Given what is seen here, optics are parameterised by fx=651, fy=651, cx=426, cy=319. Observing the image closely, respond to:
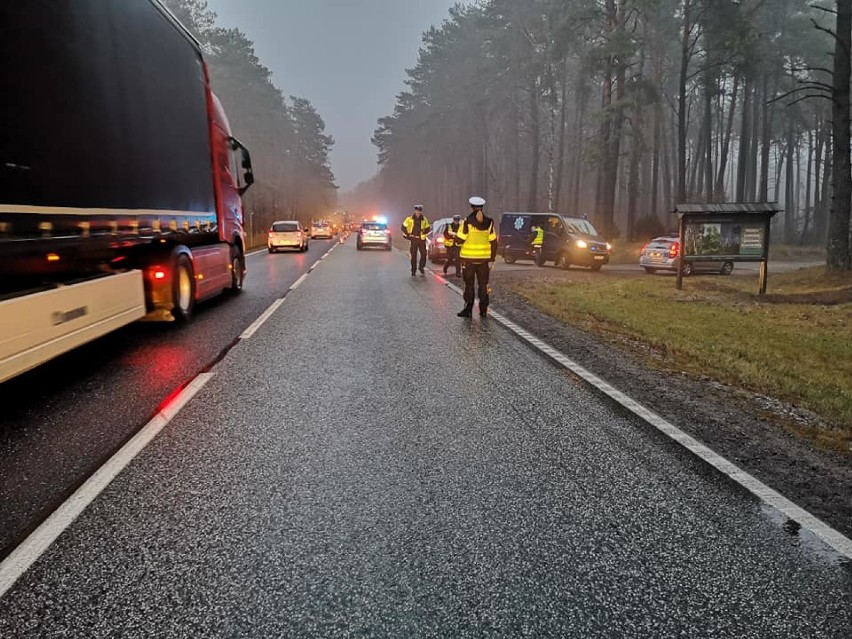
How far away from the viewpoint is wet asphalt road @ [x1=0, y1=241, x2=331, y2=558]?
3.88m

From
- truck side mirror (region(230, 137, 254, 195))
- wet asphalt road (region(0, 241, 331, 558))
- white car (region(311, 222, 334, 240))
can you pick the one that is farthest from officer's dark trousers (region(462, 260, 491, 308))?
white car (region(311, 222, 334, 240))

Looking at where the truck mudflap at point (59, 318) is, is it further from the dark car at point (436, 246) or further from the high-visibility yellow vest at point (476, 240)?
the dark car at point (436, 246)

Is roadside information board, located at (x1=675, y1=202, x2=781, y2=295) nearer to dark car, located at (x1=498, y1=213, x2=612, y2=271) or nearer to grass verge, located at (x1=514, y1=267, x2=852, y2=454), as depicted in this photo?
grass verge, located at (x1=514, y1=267, x2=852, y2=454)

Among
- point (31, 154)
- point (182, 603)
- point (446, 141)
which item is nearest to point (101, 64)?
point (31, 154)

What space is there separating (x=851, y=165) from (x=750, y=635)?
17.9 meters

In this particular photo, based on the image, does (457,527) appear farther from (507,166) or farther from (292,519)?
(507,166)

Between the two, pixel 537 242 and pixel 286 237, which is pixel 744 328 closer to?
pixel 537 242

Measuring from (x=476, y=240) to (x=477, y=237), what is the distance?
0.18 feet

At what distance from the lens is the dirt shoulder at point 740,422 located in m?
3.95

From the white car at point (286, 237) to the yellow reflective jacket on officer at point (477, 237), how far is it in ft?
73.9

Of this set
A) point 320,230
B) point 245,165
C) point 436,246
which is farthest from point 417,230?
point 320,230

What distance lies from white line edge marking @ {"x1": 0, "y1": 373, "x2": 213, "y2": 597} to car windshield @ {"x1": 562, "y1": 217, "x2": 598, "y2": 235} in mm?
20175

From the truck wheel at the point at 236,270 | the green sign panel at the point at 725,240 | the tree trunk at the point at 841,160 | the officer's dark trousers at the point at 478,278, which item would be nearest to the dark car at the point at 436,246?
the green sign panel at the point at 725,240

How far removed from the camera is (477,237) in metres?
11.5
